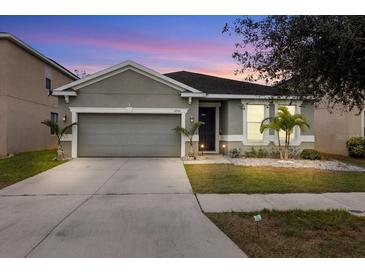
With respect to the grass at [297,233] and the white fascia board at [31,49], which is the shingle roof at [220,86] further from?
the grass at [297,233]

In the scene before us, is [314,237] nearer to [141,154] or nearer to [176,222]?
[176,222]

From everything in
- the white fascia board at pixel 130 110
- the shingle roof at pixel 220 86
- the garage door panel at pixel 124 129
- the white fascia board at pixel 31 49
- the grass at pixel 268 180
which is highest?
the white fascia board at pixel 31 49

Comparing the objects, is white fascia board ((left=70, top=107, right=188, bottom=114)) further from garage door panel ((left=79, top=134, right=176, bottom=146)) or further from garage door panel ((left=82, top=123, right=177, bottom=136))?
garage door panel ((left=79, top=134, right=176, bottom=146))

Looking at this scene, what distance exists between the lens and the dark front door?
1764 cm

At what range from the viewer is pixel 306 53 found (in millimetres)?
5227

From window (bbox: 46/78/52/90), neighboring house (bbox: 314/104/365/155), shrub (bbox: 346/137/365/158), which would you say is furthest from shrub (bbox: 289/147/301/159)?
window (bbox: 46/78/52/90)

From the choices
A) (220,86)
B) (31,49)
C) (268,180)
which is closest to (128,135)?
(220,86)

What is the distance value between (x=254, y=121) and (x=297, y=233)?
11.8 meters

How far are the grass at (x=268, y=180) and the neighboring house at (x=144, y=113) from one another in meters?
3.90

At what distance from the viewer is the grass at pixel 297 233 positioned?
4.35m

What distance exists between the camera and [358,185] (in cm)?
905

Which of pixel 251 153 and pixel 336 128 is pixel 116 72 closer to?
pixel 251 153

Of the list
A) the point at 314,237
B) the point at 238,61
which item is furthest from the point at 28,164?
the point at 314,237

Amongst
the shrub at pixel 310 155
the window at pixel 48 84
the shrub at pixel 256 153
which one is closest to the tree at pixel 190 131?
the shrub at pixel 256 153
